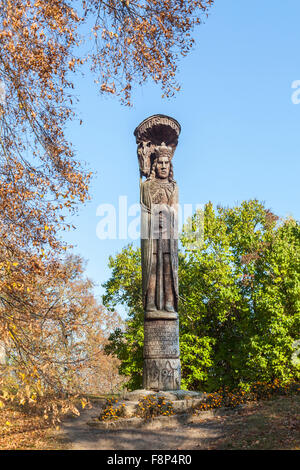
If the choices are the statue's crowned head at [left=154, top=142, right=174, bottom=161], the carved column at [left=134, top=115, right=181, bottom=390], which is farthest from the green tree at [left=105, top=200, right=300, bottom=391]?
the statue's crowned head at [left=154, top=142, right=174, bottom=161]

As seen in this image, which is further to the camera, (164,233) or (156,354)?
(164,233)

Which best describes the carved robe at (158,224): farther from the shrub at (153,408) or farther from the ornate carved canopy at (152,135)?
the shrub at (153,408)

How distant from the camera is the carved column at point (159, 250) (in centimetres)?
1187

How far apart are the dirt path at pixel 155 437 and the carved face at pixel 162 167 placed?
704cm

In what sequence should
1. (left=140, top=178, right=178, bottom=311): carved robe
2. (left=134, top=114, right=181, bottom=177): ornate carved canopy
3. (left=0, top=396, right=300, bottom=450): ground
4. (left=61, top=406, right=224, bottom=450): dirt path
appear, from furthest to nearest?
(left=134, top=114, right=181, bottom=177): ornate carved canopy < (left=140, top=178, right=178, bottom=311): carved robe < (left=61, top=406, right=224, bottom=450): dirt path < (left=0, top=396, right=300, bottom=450): ground

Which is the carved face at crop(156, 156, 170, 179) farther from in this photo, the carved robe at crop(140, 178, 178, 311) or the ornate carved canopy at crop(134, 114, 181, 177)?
the ornate carved canopy at crop(134, 114, 181, 177)

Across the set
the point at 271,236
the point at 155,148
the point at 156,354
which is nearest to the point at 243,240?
the point at 271,236

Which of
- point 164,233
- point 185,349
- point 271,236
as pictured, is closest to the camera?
point 164,233

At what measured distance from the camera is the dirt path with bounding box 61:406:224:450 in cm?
833

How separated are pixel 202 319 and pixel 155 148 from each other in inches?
514

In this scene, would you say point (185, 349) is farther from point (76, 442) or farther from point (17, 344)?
point (17, 344)
